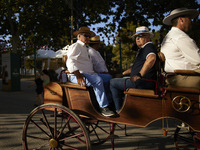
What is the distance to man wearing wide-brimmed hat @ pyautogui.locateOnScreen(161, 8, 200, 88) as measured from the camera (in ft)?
8.34

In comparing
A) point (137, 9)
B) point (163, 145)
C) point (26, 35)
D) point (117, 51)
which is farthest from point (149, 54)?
point (117, 51)

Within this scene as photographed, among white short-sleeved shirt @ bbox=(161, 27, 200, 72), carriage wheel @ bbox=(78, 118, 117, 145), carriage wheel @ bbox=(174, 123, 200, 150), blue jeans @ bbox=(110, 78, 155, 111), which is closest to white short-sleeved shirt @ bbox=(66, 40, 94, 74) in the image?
blue jeans @ bbox=(110, 78, 155, 111)

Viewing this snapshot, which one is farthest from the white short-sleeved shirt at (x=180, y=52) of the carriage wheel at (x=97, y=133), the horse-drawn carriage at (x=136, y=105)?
the carriage wheel at (x=97, y=133)

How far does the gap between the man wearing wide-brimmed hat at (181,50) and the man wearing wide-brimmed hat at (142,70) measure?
7.8 inches

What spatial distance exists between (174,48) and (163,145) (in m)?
2.20

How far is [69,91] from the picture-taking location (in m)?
3.24

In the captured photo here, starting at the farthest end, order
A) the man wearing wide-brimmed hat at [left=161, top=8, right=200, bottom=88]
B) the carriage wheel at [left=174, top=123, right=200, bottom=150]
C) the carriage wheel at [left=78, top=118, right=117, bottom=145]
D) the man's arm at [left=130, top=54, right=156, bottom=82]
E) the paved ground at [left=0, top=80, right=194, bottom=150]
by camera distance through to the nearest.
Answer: the paved ground at [left=0, top=80, right=194, bottom=150]
the carriage wheel at [left=78, top=118, right=117, bottom=145]
the carriage wheel at [left=174, top=123, right=200, bottom=150]
the man's arm at [left=130, top=54, right=156, bottom=82]
the man wearing wide-brimmed hat at [left=161, top=8, right=200, bottom=88]

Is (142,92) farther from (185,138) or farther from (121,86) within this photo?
(185,138)

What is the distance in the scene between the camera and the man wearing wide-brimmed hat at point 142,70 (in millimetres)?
2722

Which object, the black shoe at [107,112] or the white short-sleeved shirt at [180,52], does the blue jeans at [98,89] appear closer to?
the black shoe at [107,112]

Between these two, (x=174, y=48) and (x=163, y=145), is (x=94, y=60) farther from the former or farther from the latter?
(x=163, y=145)

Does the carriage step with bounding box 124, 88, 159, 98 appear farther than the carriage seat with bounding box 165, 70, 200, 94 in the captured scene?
Yes

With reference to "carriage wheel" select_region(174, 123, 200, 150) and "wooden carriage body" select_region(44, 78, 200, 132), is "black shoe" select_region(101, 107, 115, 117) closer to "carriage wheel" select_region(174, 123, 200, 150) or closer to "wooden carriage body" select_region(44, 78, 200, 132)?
"wooden carriage body" select_region(44, 78, 200, 132)

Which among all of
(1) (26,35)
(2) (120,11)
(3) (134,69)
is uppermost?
(2) (120,11)
